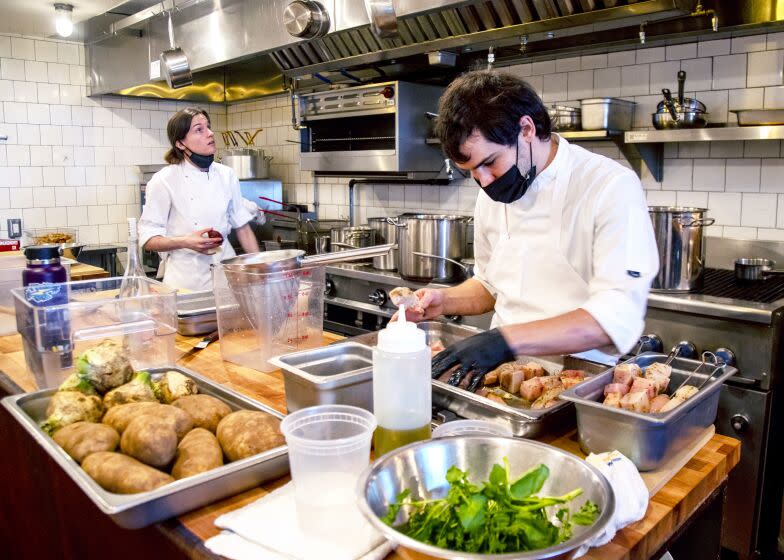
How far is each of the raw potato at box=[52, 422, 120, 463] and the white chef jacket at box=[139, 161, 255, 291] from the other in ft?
9.15

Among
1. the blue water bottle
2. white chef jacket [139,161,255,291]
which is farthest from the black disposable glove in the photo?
white chef jacket [139,161,255,291]

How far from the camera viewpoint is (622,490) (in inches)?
44.2

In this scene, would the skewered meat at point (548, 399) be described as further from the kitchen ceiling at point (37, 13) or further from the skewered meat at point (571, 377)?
the kitchen ceiling at point (37, 13)

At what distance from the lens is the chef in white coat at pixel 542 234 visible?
1.84 metres

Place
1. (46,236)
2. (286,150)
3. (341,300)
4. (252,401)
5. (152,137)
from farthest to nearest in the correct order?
(152,137)
(286,150)
(46,236)
(341,300)
(252,401)

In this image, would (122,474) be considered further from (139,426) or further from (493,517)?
(493,517)

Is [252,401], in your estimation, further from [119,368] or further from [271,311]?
[271,311]

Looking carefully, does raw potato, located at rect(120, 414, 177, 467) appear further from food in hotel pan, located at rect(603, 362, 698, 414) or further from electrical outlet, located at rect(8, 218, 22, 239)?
electrical outlet, located at rect(8, 218, 22, 239)

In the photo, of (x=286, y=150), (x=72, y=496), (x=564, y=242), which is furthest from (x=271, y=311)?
(x=286, y=150)

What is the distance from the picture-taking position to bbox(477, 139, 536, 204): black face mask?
6.84 feet

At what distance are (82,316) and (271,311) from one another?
54 centimetres

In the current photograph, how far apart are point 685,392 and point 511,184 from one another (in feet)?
2.98

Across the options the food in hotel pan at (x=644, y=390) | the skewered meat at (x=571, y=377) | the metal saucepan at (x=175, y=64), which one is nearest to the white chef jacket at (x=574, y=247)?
the skewered meat at (x=571, y=377)

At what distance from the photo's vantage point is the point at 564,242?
7.13ft
